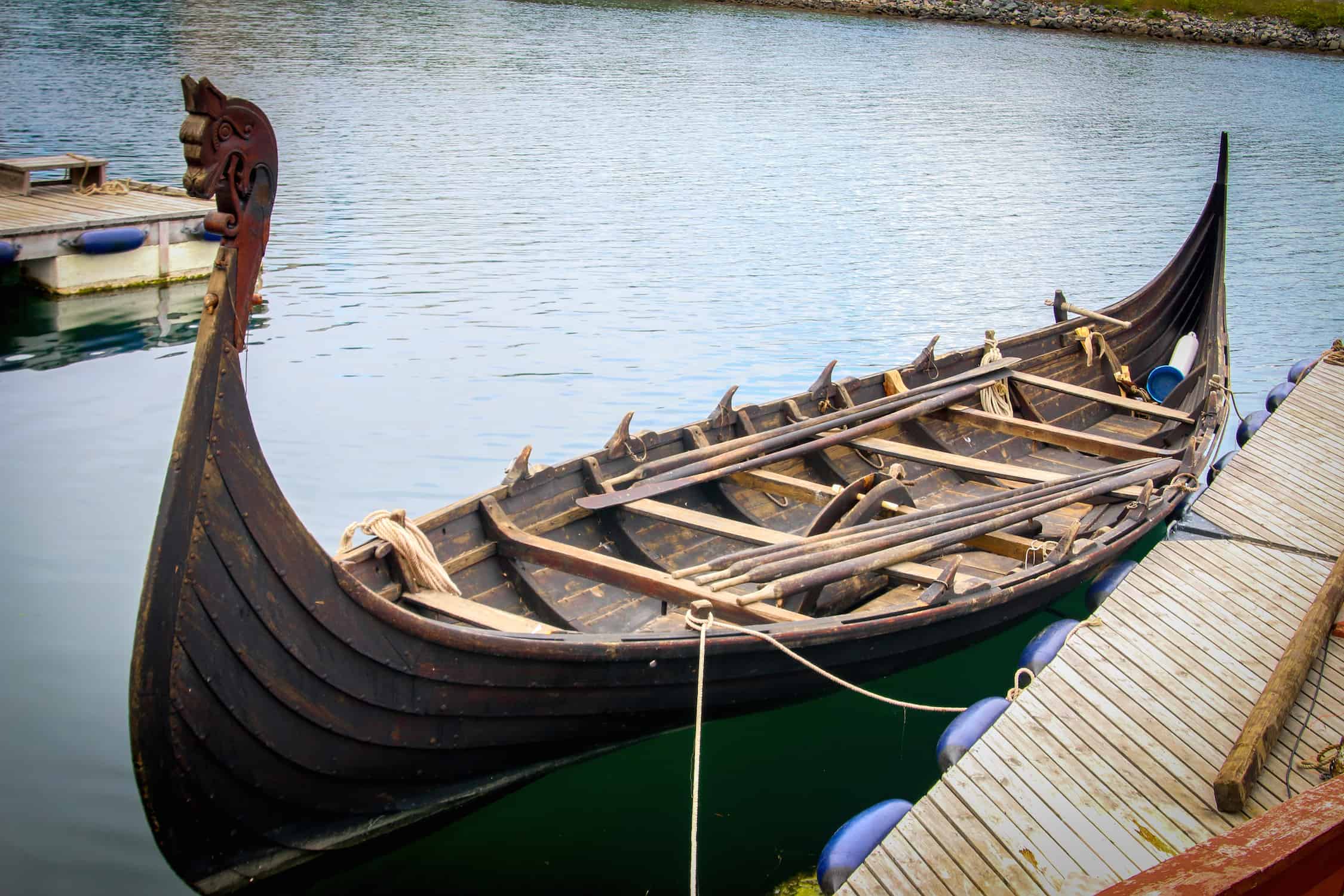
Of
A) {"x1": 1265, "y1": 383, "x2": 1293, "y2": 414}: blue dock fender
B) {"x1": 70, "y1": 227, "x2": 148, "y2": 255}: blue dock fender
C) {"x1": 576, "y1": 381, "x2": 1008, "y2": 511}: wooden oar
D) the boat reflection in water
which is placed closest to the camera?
A: {"x1": 576, "y1": 381, "x2": 1008, "y2": 511}: wooden oar

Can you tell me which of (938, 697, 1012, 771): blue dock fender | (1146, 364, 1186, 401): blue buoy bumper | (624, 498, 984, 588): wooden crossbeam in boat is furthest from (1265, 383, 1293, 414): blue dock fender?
(938, 697, 1012, 771): blue dock fender

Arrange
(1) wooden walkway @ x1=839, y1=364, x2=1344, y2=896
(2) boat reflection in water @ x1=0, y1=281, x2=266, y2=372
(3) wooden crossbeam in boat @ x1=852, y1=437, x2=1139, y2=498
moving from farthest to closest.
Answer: (2) boat reflection in water @ x1=0, y1=281, x2=266, y2=372 → (3) wooden crossbeam in boat @ x1=852, y1=437, x2=1139, y2=498 → (1) wooden walkway @ x1=839, y1=364, x2=1344, y2=896

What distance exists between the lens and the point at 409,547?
5.30 metres

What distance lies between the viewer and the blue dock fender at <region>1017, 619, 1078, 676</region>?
232 inches

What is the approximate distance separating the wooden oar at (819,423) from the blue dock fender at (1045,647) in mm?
2146

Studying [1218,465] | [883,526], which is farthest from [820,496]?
[1218,465]

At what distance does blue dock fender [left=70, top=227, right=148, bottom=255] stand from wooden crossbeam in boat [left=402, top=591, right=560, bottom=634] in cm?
1066

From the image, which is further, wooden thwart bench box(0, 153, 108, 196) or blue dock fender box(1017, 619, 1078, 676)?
wooden thwart bench box(0, 153, 108, 196)

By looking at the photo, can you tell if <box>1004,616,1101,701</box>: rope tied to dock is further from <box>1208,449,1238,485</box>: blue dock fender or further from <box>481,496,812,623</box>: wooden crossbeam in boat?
<box>1208,449,1238,485</box>: blue dock fender

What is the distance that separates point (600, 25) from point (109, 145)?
26.8 metres

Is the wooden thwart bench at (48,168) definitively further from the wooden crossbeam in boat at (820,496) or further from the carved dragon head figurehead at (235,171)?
the carved dragon head figurehead at (235,171)

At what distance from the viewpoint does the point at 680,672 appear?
5160mm

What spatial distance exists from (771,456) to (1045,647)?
7.20ft

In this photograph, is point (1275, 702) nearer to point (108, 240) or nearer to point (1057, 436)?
point (1057, 436)
